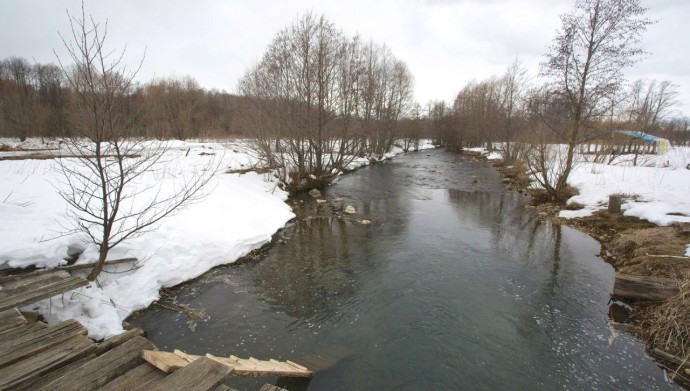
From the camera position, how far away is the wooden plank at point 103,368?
111 inches

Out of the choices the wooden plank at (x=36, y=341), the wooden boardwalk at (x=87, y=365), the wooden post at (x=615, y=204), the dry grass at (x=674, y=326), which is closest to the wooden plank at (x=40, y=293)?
the wooden boardwalk at (x=87, y=365)

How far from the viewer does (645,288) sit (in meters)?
5.82

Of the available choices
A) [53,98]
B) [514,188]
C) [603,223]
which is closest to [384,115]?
[514,188]

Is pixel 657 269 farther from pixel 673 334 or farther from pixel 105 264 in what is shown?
pixel 105 264

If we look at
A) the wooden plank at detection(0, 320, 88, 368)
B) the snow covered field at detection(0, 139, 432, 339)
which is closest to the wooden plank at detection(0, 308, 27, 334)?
the wooden plank at detection(0, 320, 88, 368)

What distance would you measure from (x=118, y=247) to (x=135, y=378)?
4.30 m

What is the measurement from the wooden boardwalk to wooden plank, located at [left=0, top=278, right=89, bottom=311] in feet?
0.36

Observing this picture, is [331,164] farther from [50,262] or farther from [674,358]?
[674,358]

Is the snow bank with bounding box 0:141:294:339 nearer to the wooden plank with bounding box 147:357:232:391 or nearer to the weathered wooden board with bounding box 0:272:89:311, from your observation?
the weathered wooden board with bounding box 0:272:89:311

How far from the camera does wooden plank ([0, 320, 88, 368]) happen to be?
123 inches

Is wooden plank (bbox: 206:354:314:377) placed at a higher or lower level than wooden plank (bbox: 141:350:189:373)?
lower

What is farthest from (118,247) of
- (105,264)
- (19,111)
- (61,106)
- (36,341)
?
(61,106)

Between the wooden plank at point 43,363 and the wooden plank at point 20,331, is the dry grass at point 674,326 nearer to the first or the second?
the wooden plank at point 43,363

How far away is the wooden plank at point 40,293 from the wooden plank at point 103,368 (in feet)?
6.88
